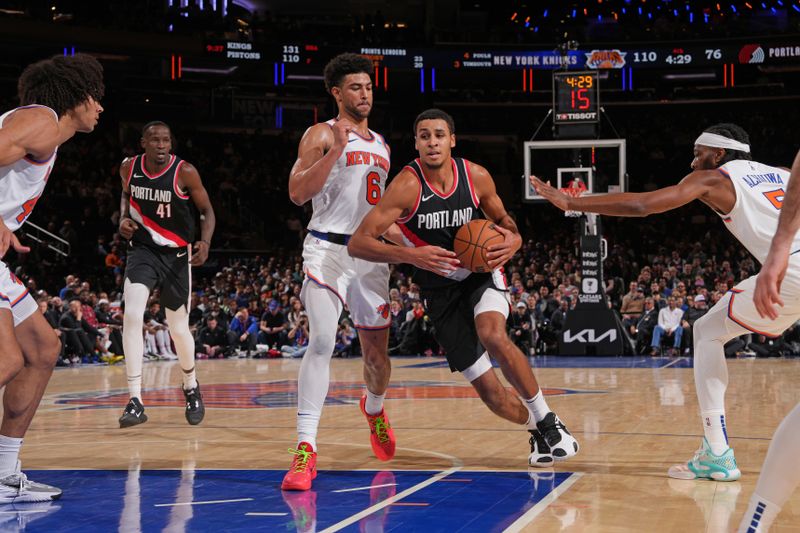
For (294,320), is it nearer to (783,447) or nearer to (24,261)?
(24,261)

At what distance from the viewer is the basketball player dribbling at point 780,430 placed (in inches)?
115

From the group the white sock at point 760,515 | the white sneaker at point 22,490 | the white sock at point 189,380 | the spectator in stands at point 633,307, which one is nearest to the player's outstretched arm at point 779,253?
the white sock at point 760,515

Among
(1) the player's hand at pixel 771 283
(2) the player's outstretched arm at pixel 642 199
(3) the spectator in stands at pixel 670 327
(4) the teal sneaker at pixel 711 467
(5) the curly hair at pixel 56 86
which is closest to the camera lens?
(1) the player's hand at pixel 771 283

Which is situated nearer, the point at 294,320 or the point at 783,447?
the point at 783,447

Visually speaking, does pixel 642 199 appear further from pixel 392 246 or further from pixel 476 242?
pixel 392 246

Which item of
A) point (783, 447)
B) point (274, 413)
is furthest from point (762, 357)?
point (783, 447)

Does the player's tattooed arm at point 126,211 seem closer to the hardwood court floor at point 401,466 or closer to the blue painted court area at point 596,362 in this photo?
the hardwood court floor at point 401,466

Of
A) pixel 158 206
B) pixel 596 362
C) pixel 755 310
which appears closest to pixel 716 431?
pixel 755 310

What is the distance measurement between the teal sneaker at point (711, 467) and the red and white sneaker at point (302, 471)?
6.33 feet

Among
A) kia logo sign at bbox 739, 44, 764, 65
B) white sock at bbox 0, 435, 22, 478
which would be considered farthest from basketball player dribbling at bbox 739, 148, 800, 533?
kia logo sign at bbox 739, 44, 764, 65

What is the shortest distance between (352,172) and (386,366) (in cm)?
121

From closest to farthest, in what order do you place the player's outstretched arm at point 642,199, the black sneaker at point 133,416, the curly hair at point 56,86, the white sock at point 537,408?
the curly hair at point 56,86 < the player's outstretched arm at point 642,199 < the white sock at point 537,408 < the black sneaker at point 133,416

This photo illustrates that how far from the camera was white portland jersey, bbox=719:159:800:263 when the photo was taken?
4.79m

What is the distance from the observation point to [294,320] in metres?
19.0
